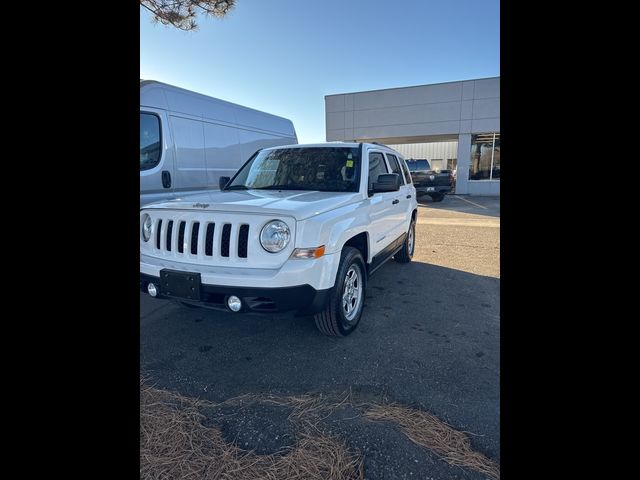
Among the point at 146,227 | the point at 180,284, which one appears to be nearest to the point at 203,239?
the point at 180,284

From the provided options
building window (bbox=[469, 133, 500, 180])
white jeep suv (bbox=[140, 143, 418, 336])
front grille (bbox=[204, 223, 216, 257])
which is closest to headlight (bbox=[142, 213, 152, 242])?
white jeep suv (bbox=[140, 143, 418, 336])

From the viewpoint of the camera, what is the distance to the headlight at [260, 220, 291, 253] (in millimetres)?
2566

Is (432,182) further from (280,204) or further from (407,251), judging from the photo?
(280,204)

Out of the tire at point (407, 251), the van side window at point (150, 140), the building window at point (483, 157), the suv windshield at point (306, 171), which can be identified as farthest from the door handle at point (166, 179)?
the building window at point (483, 157)

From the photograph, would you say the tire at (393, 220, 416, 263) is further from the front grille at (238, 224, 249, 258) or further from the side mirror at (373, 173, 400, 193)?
the front grille at (238, 224, 249, 258)

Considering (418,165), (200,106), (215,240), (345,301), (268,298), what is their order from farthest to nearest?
(418,165)
(200,106)
(345,301)
(215,240)
(268,298)

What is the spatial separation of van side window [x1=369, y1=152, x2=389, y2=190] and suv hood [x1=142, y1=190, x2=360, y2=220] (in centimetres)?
60

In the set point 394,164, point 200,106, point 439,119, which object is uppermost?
point 439,119

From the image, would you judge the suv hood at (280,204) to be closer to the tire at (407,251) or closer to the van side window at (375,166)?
the van side window at (375,166)

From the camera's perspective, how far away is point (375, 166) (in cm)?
422

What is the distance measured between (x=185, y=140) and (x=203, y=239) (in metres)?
3.87
